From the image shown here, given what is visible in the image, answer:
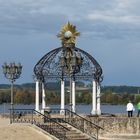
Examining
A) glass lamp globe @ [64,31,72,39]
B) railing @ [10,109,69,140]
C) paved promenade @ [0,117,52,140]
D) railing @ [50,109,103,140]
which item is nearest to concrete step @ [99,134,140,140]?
railing @ [50,109,103,140]

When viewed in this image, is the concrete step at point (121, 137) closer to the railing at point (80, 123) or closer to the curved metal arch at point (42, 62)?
the railing at point (80, 123)

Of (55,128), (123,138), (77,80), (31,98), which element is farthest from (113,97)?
(55,128)

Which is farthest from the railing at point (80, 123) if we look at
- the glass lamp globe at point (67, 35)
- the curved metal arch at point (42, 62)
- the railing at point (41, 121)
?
the glass lamp globe at point (67, 35)

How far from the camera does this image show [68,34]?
45.6 metres

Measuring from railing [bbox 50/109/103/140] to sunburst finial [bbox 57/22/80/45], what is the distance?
18.8 feet

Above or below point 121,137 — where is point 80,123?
above

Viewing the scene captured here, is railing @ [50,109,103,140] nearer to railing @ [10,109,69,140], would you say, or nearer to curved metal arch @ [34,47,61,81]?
railing @ [10,109,69,140]

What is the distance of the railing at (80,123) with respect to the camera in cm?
3869

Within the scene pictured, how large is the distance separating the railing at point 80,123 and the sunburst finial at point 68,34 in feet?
18.8

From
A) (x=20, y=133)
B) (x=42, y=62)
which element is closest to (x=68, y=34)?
(x=42, y=62)

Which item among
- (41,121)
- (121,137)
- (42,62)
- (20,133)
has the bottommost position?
(121,137)

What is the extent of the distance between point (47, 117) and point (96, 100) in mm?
9233

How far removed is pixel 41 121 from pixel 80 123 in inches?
120

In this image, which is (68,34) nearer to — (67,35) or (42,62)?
(67,35)
